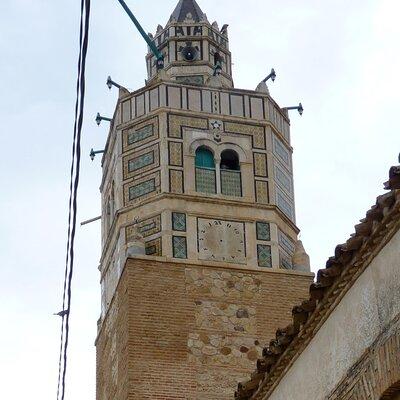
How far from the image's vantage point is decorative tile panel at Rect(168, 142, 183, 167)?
19156mm

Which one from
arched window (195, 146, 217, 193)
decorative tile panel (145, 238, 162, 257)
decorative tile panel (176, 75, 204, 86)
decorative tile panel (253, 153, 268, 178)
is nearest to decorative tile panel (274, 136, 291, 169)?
decorative tile panel (253, 153, 268, 178)

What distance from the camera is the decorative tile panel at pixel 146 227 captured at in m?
18.5

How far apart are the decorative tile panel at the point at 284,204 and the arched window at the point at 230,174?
71cm

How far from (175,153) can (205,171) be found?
566mm

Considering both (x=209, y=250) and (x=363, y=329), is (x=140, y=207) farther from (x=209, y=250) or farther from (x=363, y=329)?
(x=363, y=329)

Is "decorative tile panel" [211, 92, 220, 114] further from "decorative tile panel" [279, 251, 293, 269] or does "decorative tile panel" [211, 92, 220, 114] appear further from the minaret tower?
"decorative tile panel" [279, 251, 293, 269]

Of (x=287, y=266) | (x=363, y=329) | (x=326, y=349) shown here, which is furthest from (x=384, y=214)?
(x=287, y=266)

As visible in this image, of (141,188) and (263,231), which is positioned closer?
(263,231)

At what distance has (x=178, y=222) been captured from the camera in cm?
1855

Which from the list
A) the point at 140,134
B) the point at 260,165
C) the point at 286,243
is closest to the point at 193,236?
the point at 286,243

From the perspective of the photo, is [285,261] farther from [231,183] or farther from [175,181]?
[175,181]

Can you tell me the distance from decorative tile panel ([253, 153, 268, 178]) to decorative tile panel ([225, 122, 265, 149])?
0.56 ft

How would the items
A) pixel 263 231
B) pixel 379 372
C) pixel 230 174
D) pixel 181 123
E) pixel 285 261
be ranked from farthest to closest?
pixel 181 123, pixel 230 174, pixel 285 261, pixel 263 231, pixel 379 372

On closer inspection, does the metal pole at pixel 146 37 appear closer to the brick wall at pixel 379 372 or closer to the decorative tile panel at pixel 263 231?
the decorative tile panel at pixel 263 231
